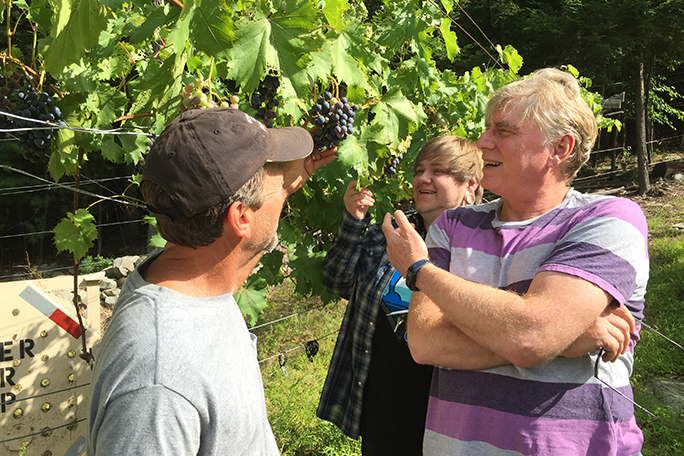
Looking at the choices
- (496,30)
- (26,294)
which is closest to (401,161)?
(26,294)

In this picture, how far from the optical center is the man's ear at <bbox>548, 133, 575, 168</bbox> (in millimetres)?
1506

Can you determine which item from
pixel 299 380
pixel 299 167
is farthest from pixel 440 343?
pixel 299 380

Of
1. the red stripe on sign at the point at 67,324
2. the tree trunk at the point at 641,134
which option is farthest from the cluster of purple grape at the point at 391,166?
the tree trunk at the point at 641,134

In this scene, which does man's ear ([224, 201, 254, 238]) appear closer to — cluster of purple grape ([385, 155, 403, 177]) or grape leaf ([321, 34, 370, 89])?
grape leaf ([321, 34, 370, 89])

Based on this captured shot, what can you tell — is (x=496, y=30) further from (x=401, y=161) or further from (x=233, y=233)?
Result: (x=233, y=233)

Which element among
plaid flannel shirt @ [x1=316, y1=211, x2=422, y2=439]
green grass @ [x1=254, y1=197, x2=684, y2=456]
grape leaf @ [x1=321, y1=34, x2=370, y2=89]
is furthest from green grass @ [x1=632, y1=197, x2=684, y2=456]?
grape leaf @ [x1=321, y1=34, x2=370, y2=89]

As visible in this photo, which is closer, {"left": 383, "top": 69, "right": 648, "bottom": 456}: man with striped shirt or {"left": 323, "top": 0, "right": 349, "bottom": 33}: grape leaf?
{"left": 383, "top": 69, "right": 648, "bottom": 456}: man with striped shirt

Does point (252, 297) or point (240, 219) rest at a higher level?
point (240, 219)

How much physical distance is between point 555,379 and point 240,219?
88 cm

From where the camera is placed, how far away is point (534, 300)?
49.4 inches

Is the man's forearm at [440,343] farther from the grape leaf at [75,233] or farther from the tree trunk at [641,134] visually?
the tree trunk at [641,134]

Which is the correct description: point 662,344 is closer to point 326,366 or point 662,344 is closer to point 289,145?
point 326,366

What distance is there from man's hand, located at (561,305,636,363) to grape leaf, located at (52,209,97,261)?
6.66ft

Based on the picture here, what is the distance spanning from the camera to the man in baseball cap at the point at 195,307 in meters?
0.87
